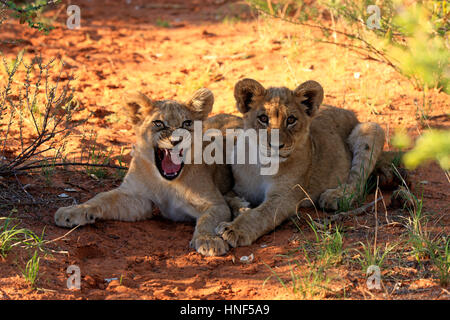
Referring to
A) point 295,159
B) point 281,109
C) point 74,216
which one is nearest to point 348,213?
point 295,159

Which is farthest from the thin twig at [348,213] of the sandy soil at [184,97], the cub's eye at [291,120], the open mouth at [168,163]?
the open mouth at [168,163]

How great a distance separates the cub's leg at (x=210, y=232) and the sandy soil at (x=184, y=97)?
0.08 m

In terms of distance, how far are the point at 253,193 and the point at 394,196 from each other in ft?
3.95

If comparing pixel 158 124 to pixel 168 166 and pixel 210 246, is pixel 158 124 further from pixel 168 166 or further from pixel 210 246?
pixel 210 246

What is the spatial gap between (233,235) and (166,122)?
1049 mm

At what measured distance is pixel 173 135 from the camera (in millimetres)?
4848

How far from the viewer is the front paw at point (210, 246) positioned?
14.7ft

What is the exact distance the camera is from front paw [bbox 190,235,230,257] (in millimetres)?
4477

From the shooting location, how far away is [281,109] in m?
4.95

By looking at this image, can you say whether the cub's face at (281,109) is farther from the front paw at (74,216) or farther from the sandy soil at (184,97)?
the front paw at (74,216)

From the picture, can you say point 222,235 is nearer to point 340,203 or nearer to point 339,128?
point 340,203

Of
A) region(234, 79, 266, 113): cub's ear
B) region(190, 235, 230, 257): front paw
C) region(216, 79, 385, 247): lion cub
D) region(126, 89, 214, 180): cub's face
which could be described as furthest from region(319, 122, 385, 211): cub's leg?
region(126, 89, 214, 180): cub's face

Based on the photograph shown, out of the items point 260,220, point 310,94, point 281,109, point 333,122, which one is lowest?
point 260,220

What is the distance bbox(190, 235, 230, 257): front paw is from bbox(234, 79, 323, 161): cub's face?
91 centimetres
